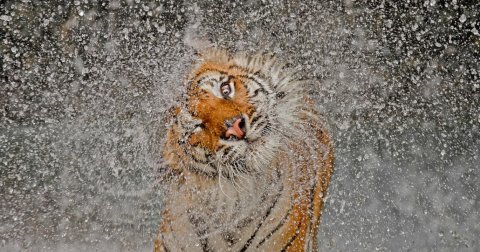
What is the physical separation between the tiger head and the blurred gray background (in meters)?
0.08

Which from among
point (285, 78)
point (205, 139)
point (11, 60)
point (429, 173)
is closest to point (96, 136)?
point (11, 60)

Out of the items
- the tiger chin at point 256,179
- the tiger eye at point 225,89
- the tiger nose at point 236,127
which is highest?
the tiger eye at point 225,89

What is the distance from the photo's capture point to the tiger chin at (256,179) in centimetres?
141

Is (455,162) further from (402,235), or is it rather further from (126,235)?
(126,235)

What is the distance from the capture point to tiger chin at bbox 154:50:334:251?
1411 millimetres

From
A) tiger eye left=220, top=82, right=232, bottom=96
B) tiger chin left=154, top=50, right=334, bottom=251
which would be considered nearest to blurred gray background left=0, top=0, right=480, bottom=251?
tiger chin left=154, top=50, right=334, bottom=251

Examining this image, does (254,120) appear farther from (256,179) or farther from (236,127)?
(256,179)

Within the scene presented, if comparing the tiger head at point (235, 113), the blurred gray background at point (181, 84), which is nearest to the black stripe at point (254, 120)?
the tiger head at point (235, 113)

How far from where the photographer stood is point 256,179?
58.3 inches

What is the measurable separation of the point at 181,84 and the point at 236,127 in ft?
1.06

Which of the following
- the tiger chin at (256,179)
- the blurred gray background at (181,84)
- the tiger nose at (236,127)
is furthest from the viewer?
the blurred gray background at (181,84)

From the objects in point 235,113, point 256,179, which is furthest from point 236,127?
point 256,179

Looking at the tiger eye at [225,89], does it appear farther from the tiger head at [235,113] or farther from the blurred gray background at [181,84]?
the blurred gray background at [181,84]

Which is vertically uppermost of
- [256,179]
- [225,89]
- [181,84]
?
[225,89]
